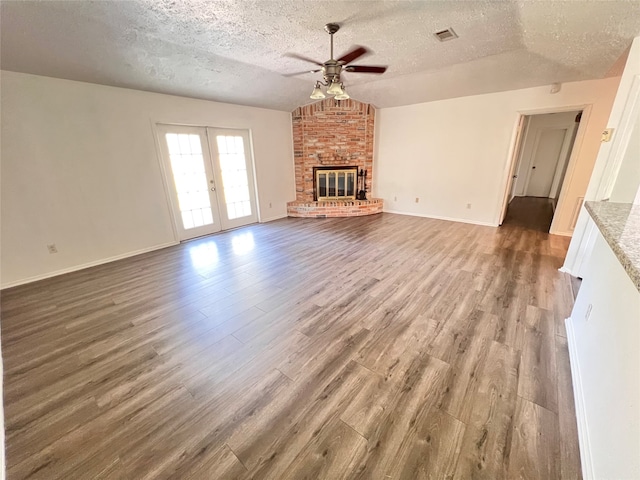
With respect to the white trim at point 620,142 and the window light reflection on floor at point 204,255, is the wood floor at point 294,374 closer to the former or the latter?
the window light reflection on floor at point 204,255

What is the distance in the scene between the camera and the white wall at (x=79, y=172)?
2.95 metres

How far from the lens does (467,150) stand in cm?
508

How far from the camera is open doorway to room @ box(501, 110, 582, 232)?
6837mm

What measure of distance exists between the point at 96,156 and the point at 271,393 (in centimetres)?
395

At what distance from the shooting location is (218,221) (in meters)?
5.11

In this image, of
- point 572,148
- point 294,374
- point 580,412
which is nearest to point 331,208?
point 572,148

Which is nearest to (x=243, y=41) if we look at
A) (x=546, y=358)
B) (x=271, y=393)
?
(x=271, y=393)

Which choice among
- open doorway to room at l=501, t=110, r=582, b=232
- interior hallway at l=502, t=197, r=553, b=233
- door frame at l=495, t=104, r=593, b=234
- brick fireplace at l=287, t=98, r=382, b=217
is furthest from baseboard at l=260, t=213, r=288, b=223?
open doorway to room at l=501, t=110, r=582, b=232

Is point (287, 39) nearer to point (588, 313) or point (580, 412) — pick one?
point (588, 313)

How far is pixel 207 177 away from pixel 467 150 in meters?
5.14

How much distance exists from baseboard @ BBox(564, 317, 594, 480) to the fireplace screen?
497 cm

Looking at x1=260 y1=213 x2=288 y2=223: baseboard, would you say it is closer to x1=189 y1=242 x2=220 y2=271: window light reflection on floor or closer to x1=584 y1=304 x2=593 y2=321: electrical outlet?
x1=189 y1=242 x2=220 y2=271: window light reflection on floor

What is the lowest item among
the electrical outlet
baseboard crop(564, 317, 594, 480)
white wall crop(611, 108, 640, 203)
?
baseboard crop(564, 317, 594, 480)

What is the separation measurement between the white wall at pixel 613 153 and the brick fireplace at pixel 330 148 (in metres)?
3.85
